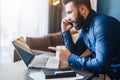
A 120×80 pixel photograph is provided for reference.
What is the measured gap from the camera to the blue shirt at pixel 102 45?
5.11 feet

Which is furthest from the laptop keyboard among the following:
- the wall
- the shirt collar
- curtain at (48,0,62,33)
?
the wall

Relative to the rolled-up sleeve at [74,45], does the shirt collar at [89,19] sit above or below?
above

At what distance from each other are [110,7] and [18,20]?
68.6 inches

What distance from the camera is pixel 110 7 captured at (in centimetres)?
409

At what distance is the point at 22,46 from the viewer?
69.1 inches

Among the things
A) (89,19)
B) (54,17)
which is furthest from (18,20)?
(89,19)

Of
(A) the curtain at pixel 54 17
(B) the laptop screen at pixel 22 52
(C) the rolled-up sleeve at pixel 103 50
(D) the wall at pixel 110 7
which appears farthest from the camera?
(D) the wall at pixel 110 7

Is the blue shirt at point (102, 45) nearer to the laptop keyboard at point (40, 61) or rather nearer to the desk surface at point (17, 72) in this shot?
the desk surface at point (17, 72)

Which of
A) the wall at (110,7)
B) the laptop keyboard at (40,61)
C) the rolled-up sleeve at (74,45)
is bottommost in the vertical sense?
the laptop keyboard at (40,61)

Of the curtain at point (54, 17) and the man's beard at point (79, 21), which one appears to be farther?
the curtain at point (54, 17)

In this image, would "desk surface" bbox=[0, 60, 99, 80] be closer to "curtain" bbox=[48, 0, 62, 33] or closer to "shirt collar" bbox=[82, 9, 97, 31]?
"shirt collar" bbox=[82, 9, 97, 31]

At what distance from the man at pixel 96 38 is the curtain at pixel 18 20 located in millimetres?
1338

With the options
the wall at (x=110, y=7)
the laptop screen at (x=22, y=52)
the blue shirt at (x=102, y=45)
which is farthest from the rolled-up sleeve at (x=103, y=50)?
the wall at (x=110, y=7)

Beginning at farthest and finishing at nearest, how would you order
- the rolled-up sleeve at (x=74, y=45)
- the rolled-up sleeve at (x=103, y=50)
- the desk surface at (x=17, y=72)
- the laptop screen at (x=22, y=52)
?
the rolled-up sleeve at (x=74, y=45)
the laptop screen at (x=22, y=52)
the rolled-up sleeve at (x=103, y=50)
the desk surface at (x=17, y=72)
